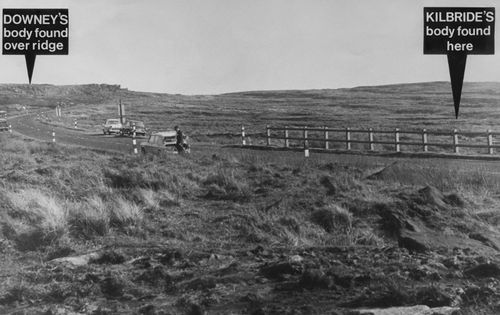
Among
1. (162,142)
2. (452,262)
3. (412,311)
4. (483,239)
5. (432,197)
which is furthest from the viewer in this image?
(162,142)

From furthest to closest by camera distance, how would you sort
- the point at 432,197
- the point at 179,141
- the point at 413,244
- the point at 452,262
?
the point at 179,141
the point at 432,197
the point at 413,244
the point at 452,262

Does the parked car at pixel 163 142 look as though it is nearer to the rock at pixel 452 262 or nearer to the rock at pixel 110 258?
the rock at pixel 110 258

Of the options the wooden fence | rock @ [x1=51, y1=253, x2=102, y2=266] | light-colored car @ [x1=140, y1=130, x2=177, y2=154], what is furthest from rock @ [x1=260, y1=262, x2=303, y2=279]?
light-colored car @ [x1=140, y1=130, x2=177, y2=154]

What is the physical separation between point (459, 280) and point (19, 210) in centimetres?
670

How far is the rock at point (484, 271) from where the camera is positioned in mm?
6227

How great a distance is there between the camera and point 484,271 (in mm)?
6293

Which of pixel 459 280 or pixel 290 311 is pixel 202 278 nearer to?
pixel 290 311

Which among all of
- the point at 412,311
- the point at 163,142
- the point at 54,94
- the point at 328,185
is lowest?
the point at 412,311

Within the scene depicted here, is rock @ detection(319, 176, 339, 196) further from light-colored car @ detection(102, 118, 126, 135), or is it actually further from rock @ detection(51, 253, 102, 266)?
light-colored car @ detection(102, 118, 126, 135)

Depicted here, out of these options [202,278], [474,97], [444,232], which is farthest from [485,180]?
[474,97]

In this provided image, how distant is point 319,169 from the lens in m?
17.4

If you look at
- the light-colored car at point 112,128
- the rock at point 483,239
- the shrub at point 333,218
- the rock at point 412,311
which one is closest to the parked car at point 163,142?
the shrub at point 333,218

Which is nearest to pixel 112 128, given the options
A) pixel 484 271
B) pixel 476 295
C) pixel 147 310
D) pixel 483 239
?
pixel 483 239

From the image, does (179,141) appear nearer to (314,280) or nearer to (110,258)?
(110,258)
